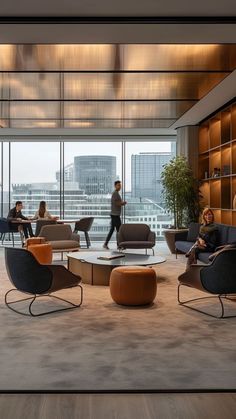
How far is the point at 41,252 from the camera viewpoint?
27.5 ft

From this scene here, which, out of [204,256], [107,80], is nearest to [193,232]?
[204,256]

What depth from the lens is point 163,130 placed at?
13.5 metres

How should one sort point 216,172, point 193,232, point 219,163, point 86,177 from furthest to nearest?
1. point 86,177
2. point 219,163
3. point 216,172
4. point 193,232

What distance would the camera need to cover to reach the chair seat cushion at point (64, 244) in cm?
931

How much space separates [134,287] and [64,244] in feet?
12.7

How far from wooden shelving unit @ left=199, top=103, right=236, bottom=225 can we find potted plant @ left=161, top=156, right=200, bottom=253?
15.2 inches

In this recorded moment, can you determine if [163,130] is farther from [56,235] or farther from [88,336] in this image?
[88,336]

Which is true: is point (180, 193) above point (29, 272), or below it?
above

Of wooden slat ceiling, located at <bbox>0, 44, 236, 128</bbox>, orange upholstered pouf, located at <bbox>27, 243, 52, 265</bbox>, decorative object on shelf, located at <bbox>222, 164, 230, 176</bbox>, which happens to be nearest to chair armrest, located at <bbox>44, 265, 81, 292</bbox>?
orange upholstered pouf, located at <bbox>27, 243, 52, 265</bbox>

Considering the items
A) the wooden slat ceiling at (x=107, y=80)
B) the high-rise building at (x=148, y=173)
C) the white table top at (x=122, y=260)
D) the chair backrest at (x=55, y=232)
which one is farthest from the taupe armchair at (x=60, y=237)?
the high-rise building at (x=148, y=173)

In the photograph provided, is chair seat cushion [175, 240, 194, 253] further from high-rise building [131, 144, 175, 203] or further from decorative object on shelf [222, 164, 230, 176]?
high-rise building [131, 144, 175, 203]

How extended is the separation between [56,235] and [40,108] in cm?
285

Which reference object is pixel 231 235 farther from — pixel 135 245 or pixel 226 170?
pixel 135 245

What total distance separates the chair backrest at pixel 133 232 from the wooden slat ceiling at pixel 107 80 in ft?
8.75
